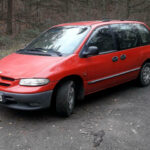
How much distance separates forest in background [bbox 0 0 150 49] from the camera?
17.0 metres

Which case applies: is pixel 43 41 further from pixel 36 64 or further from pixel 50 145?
pixel 50 145

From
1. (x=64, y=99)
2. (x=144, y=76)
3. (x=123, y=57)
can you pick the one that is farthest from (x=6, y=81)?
(x=144, y=76)

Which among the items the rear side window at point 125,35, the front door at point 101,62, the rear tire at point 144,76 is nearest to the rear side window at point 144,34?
the rear side window at point 125,35

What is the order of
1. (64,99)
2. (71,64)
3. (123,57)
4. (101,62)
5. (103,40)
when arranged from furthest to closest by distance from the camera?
1. (123,57)
2. (103,40)
3. (101,62)
4. (71,64)
5. (64,99)

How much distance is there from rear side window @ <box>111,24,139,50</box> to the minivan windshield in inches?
33.9

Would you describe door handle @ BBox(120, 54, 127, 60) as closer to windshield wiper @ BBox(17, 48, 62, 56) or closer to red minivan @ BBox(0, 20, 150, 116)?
red minivan @ BBox(0, 20, 150, 116)

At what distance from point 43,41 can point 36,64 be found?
1.22 m

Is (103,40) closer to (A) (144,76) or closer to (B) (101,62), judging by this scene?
(B) (101,62)

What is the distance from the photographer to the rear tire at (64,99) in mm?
3867

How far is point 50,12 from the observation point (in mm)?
23328

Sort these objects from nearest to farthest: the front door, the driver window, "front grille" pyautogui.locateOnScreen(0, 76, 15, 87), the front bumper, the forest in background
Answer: the front bumper, "front grille" pyautogui.locateOnScreen(0, 76, 15, 87), the front door, the driver window, the forest in background

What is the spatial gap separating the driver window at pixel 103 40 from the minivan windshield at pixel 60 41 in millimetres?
214

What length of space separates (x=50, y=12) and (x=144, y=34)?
1877 cm

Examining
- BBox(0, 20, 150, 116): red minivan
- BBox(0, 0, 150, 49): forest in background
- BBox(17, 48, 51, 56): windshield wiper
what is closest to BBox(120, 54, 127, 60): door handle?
BBox(0, 20, 150, 116): red minivan
